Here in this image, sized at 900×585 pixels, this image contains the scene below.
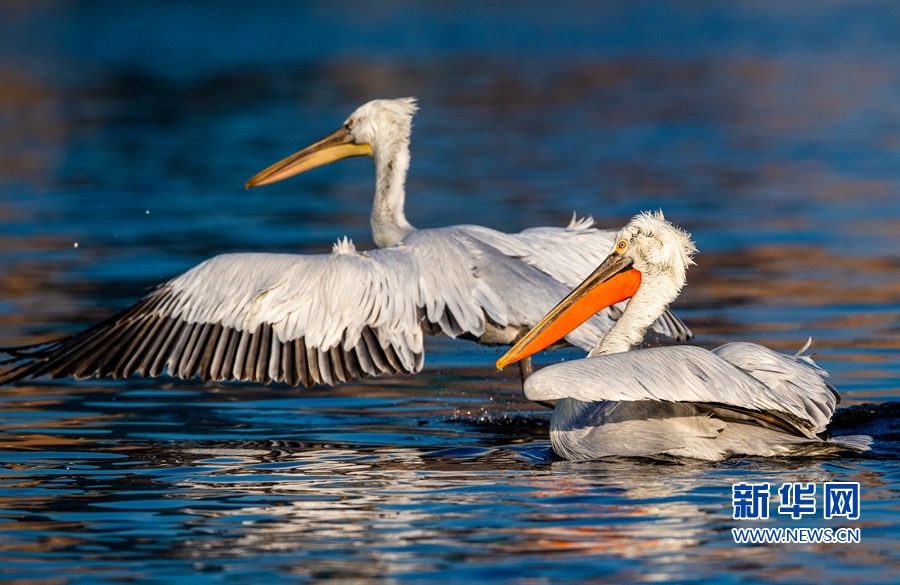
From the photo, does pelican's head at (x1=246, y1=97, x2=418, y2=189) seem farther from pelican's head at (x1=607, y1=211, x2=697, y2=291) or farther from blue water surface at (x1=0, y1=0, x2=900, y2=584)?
pelican's head at (x1=607, y1=211, x2=697, y2=291)

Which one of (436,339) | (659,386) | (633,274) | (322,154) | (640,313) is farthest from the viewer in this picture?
(436,339)

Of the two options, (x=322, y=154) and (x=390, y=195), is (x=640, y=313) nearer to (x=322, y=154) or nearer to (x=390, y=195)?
(x=390, y=195)

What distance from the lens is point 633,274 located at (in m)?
6.73

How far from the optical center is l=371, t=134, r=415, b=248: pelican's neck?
29.9 feet

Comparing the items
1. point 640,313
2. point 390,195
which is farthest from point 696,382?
point 390,195

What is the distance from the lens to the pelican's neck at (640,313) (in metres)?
6.61

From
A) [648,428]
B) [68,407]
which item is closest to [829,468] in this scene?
[648,428]

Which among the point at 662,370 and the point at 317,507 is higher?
the point at 662,370

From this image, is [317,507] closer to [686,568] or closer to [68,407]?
[686,568]

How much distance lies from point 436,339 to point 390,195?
1065 millimetres

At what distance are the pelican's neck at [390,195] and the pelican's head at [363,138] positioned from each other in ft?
0.07

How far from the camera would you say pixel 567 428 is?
6.40m

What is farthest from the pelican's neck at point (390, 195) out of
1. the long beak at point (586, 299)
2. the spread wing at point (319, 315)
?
the long beak at point (586, 299)

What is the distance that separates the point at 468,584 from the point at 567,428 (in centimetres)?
169
